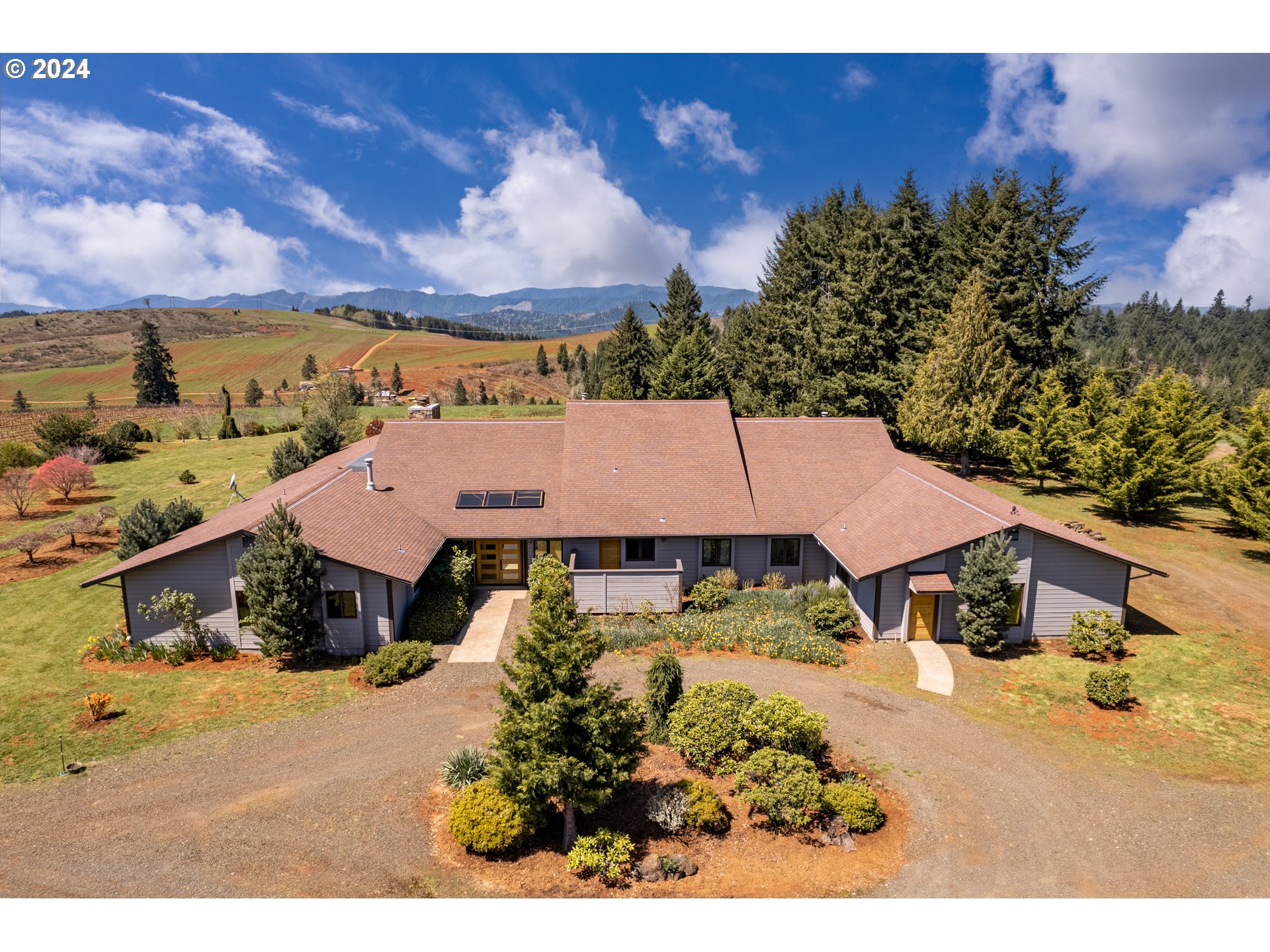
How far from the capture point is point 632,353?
6625 cm

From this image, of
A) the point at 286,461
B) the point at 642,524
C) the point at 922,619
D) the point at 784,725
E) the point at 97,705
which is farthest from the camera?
the point at 286,461

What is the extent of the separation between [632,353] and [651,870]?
5750 centimetres

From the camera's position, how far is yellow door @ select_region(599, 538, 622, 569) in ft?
88.1

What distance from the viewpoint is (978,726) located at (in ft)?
58.4

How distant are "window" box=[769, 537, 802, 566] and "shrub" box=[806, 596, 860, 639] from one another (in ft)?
13.2

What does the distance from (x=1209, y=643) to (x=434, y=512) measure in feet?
96.0

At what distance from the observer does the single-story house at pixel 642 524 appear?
21.9 metres

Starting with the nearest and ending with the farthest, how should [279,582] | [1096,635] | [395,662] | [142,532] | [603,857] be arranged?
[603,857] → [279,582] → [395,662] → [1096,635] → [142,532]

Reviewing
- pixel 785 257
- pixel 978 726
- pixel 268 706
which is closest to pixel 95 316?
pixel 785 257

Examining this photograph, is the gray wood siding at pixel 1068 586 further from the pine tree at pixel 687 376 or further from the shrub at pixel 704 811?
the pine tree at pixel 687 376

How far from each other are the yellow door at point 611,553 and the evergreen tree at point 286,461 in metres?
21.5

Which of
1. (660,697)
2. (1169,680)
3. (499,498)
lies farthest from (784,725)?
(499,498)

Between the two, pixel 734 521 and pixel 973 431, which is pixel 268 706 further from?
pixel 973 431

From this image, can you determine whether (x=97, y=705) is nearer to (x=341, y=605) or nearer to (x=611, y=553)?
(x=341, y=605)
